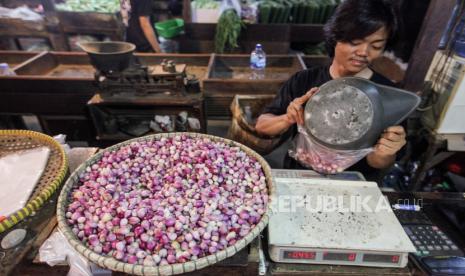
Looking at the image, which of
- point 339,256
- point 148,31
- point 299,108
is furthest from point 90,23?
point 339,256

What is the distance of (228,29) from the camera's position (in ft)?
10.00

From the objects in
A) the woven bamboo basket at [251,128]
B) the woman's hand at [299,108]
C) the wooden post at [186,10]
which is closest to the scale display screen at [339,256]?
the woman's hand at [299,108]

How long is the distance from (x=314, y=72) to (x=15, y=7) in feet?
11.7

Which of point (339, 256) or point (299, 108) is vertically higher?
point (299, 108)

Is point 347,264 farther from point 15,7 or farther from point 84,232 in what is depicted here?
point 15,7

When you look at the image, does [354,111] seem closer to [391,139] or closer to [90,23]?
[391,139]

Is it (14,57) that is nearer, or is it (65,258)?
(65,258)

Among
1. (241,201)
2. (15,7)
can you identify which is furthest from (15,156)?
(15,7)

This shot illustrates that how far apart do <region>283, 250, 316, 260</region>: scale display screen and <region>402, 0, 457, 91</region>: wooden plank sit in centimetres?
160

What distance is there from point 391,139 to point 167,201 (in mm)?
789

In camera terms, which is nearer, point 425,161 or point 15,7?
point 425,161

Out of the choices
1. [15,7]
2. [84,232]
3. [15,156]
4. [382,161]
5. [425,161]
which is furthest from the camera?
[15,7]

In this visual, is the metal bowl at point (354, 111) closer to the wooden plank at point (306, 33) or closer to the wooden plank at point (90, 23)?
the wooden plank at point (306, 33)

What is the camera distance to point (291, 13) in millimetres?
3396
